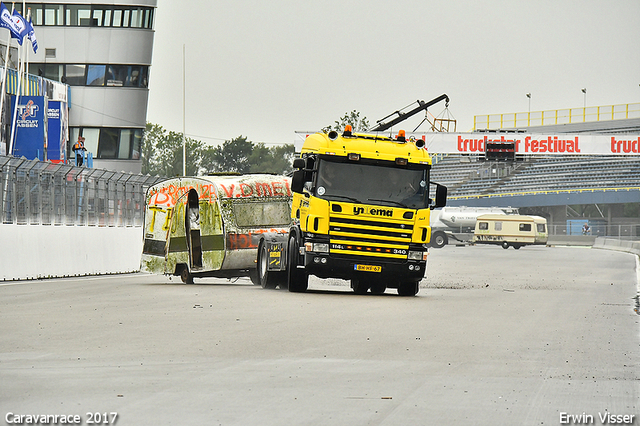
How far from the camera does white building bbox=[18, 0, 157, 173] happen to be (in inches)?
2132

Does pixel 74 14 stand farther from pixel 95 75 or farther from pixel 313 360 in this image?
pixel 313 360

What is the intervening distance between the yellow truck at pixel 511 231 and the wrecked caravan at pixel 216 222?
1812 inches

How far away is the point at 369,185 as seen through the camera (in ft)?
61.0

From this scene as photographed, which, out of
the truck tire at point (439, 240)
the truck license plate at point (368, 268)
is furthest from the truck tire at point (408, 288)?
the truck tire at point (439, 240)

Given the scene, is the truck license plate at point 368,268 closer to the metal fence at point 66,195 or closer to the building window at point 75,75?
the metal fence at point 66,195

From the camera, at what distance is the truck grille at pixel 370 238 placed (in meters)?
18.4

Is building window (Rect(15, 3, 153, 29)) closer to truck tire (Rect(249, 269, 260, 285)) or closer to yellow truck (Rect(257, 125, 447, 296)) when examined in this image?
truck tire (Rect(249, 269, 260, 285))

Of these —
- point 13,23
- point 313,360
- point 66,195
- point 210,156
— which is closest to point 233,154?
point 210,156

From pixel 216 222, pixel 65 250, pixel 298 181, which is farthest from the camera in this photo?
pixel 65 250

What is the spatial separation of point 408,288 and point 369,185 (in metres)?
Answer: 2.42

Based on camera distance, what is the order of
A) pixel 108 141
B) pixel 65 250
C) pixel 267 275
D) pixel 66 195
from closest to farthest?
pixel 267 275 → pixel 65 250 → pixel 66 195 → pixel 108 141

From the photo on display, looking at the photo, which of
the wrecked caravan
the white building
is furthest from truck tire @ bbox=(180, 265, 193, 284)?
the white building

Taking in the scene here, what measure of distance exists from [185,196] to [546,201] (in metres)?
66.1

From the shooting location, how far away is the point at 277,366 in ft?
28.2
